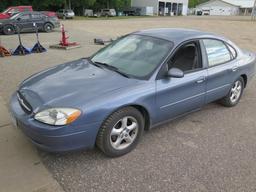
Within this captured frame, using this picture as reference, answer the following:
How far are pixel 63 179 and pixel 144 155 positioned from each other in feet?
3.30

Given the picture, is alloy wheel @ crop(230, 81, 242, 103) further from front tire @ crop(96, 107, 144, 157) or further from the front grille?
the front grille

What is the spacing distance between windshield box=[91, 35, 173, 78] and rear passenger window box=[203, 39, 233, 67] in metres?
0.80

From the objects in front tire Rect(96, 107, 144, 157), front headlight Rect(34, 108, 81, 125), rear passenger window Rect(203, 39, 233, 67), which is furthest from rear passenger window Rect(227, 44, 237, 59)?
front headlight Rect(34, 108, 81, 125)

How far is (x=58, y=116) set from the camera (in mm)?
2527

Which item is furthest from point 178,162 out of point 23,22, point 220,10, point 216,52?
point 220,10

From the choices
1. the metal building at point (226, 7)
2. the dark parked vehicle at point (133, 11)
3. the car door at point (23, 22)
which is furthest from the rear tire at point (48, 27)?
the metal building at point (226, 7)

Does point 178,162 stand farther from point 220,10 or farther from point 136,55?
point 220,10

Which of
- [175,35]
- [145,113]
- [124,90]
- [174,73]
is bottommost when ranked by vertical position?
[145,113]

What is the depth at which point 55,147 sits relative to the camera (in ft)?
8.39

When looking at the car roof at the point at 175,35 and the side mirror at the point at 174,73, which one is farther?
the car roof at the point at 175,35

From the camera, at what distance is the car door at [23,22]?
54.1 feet

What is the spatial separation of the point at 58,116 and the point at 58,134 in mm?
182

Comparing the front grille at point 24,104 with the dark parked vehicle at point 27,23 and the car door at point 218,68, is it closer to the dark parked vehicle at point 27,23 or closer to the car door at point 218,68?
the car door at point 218,68

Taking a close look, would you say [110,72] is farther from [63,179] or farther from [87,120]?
[63,179]
